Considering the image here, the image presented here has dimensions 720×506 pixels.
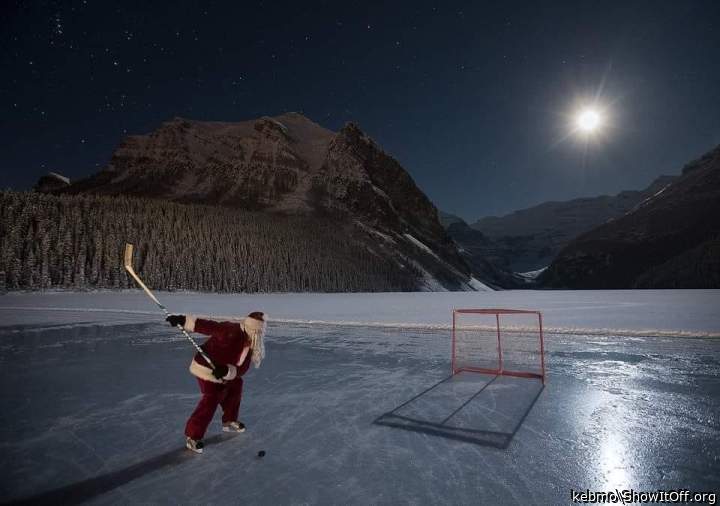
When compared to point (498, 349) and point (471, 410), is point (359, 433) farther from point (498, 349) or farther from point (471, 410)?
point (498, 349)

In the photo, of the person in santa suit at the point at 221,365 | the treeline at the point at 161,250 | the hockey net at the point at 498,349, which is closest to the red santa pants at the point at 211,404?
the person in santa suit at the point at 221,365

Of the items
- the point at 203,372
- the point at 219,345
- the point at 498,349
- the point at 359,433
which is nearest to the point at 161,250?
the point at 498,349

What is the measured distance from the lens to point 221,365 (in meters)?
5.39

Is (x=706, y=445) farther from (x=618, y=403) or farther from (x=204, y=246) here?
(x=204, y=246)

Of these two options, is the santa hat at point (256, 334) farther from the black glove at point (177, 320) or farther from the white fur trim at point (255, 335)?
the black glove at point (177, 320)

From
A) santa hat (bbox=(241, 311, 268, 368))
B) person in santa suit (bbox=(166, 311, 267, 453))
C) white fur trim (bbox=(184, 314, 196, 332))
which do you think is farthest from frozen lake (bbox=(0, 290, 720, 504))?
white fur trim (bbox=(184, 314, 196, 332))

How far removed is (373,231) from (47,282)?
12367 centimetres

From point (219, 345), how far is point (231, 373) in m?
0.45

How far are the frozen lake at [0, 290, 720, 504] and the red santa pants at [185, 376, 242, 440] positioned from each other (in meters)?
0.30

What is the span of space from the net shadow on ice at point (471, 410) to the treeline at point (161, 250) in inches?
3136

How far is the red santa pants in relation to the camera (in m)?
5.14

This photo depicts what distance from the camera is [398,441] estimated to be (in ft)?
17.4

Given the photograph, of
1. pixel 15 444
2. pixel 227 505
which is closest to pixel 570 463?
pixel 227 505

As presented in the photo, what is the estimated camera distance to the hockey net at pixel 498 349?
960 cm
